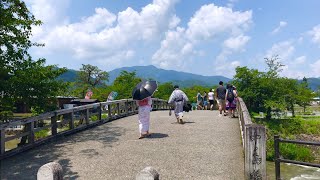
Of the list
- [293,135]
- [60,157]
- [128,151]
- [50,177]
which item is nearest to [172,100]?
[128,151]

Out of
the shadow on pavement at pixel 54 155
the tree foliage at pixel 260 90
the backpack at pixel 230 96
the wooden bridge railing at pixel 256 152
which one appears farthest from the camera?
the tree foliage at pixel 260 90

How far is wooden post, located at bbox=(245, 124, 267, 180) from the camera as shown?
6.36 metres

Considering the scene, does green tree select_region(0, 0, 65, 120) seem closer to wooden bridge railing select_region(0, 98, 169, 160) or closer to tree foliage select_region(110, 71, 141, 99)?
wooden bridge railing select_region(0, 98, 169, 160)

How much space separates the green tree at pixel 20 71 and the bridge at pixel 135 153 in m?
0.80

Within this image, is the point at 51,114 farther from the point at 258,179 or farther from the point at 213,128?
the point at 258,179

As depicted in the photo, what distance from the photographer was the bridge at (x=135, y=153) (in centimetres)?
727

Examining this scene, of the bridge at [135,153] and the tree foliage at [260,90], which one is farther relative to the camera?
the tree foliage at [260,90]

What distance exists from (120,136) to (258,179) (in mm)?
5999

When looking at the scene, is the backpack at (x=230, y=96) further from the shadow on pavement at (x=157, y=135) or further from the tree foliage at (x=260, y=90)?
the tree foliage at (x=260, y=90)

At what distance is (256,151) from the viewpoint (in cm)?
640

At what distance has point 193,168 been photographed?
24.7 feet

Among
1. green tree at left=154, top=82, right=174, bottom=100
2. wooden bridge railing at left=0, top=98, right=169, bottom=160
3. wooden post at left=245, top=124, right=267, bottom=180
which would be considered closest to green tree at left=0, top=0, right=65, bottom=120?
wooden bridge railing at left=0, top=98, right=169, bottom=160

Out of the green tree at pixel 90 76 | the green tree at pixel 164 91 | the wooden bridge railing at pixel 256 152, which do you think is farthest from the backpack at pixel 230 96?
the green tree at pixel 90 76

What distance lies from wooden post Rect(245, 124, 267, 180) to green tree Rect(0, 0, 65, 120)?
6.95 metres
